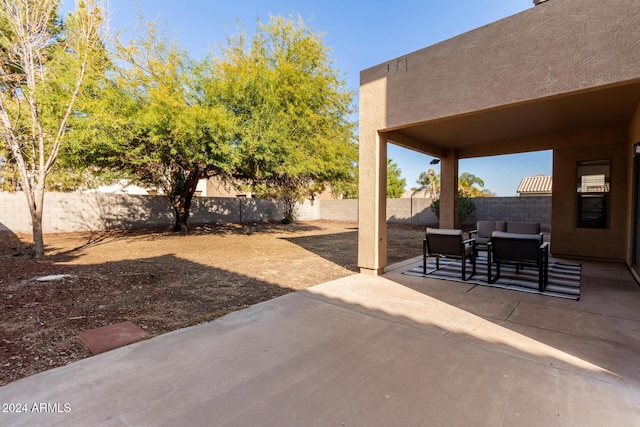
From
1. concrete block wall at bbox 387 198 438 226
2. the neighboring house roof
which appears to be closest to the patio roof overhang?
concrete block wall at bbox 387 198 438 226

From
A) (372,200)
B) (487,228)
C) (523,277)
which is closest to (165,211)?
(372,200)

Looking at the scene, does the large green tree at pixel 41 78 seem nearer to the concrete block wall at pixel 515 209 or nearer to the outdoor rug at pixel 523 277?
the outdoor rug at pixel 523 277

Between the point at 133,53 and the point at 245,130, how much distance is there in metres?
4.08

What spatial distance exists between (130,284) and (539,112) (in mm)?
8098

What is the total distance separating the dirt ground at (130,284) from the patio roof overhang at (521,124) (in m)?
3.30

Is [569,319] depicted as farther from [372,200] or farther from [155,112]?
[155,112]

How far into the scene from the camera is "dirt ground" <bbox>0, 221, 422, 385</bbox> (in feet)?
10.9

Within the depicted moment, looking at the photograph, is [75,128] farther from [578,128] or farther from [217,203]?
[578,128]

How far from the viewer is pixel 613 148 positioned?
7.32 meters

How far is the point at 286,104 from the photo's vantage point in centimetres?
1067

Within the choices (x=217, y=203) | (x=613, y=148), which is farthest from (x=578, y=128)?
(x=217, y=203)

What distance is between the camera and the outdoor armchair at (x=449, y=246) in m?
5.89

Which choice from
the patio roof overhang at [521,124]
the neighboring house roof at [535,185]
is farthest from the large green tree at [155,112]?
the neighboring house roof at [535,185]

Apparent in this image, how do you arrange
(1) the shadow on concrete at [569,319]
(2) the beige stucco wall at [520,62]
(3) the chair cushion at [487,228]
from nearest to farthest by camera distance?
(1) the shadow on concrete at [569,319] → (2) the beige stucco wall at [520,62] → (3) the chair cushion at [487,228]
